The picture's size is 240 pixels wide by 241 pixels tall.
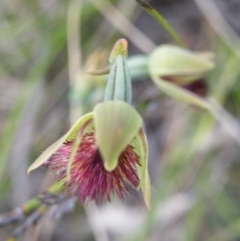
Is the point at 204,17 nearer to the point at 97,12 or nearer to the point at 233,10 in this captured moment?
the point at 233,10

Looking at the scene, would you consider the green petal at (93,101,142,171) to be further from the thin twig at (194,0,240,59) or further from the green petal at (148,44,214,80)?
the thin twig at (194,0,240,59)

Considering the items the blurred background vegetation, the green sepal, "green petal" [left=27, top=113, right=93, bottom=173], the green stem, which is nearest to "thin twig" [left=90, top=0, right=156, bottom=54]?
the blurred background vegetation

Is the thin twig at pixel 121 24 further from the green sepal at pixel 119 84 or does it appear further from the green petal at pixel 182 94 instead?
the green sepal at pixel 119 84

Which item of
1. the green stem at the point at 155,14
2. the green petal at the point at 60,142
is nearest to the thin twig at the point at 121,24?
the green stem at the point at 155,14

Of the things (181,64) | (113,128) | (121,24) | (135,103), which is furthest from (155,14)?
(121,24)

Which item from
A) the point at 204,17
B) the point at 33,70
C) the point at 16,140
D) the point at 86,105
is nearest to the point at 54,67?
the point at 33,70

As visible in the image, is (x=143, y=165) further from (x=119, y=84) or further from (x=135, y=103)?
(x=135, y=103)
